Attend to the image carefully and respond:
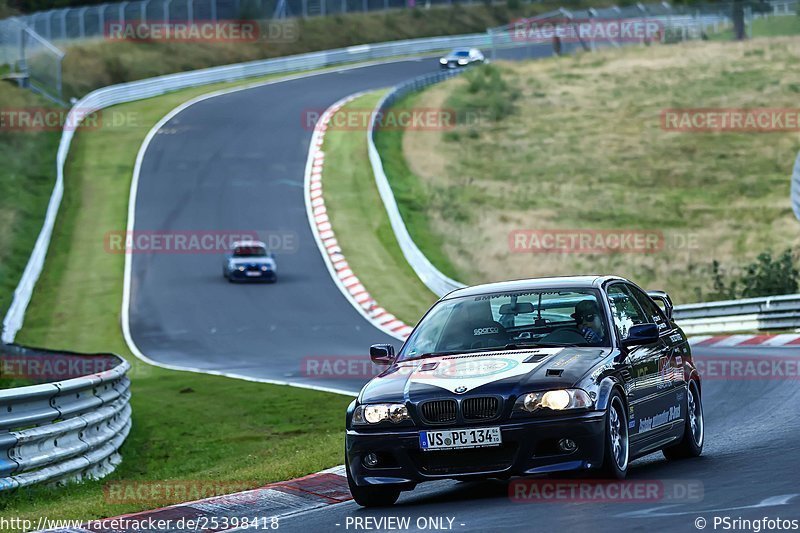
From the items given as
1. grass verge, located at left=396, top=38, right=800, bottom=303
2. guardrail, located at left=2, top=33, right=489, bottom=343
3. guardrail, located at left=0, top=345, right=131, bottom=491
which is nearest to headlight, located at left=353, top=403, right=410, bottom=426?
guardrail, located at left=0, top=345, right=131, bottom=491

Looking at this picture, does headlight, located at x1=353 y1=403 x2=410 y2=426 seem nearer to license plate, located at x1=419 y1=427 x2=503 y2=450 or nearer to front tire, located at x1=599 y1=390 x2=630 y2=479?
license plate, located at x1=419 y1=427 x2=503 y2=450

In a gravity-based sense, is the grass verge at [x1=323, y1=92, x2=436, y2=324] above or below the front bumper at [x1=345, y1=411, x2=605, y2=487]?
below

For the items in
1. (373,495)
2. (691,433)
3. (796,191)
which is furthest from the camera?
(796,191)

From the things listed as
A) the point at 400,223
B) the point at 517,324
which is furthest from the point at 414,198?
the point at 517,324

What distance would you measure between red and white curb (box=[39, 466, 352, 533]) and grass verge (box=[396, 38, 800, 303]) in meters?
23.4

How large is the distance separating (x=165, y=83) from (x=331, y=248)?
2496 centimetres

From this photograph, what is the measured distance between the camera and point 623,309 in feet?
34.6

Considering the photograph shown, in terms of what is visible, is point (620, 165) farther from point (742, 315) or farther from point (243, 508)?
point (243, 508)

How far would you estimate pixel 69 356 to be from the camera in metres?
16.8

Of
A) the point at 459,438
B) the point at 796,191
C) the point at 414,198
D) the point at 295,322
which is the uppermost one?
the point at 459,438

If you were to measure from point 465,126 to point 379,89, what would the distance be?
6.83 meters

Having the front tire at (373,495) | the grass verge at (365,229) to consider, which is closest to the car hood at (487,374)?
the front tire at (373,495)

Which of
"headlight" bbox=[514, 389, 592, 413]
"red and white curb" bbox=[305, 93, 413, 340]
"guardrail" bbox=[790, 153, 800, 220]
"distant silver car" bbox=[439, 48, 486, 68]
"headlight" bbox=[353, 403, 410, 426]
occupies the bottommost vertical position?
"red and white curb" bbox=[305, 93, 413, 340]

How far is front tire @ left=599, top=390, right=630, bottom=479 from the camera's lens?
894 centimetres
